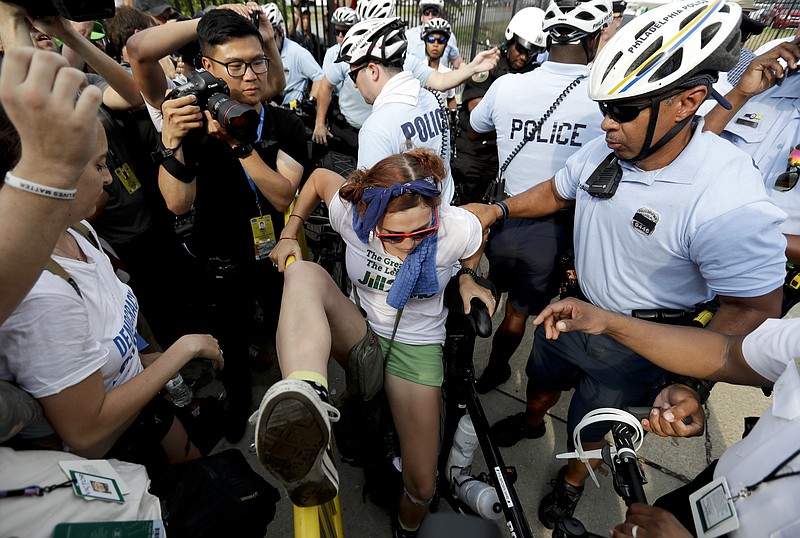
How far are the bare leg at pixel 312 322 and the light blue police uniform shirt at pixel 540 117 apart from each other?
187cm

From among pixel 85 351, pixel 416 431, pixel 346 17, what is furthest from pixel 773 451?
pixel 346 17

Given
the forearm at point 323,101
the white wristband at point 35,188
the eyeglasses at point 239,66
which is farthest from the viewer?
the forearm at point 323,101

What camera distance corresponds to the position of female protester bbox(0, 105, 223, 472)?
1.13m

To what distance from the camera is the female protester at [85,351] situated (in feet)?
3.71

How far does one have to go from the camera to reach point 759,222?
5.19ft

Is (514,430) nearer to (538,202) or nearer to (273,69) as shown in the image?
(538,202)

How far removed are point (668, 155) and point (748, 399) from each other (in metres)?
2.73

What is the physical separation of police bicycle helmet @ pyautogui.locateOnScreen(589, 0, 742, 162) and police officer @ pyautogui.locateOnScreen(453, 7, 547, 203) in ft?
8.27

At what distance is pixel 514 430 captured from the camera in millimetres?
2906

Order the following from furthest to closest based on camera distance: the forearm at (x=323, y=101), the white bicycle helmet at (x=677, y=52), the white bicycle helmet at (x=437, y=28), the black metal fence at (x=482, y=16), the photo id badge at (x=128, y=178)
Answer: the black metal fence at (x=482, y=16), the white bicycle helmet at (x=437, y=28), the forearm at (x=323, y=101), the photo id badge at (x=128, y=178), the white bicycle helmet at (x=677, y=52)

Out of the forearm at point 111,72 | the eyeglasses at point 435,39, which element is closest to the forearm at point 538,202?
the forearm at point 111,72

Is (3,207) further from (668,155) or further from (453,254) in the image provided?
(668,155)

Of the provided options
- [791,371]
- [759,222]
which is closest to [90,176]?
[791,371]

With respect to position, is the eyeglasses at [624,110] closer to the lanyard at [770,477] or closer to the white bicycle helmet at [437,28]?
the lanyard at [770,477]
